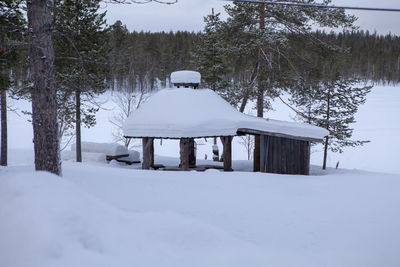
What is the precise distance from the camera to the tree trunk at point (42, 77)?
6934mm

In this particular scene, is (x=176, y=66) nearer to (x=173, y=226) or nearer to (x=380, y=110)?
(x=380, y=110)

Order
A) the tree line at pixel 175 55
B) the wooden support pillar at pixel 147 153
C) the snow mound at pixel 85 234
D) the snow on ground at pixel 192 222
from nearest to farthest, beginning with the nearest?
the snow mound at pixel 85 234
the snow on ground at pixel 192 222
the wooden support pillar at pixel 147 153
the tree line at pixel 175 55

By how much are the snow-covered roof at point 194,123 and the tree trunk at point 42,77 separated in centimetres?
677

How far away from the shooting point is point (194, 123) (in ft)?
44.6

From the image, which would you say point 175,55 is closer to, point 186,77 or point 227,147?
point 186,77

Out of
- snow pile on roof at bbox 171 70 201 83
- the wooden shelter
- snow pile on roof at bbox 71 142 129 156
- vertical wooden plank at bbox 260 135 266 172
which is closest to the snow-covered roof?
the wooden shelter

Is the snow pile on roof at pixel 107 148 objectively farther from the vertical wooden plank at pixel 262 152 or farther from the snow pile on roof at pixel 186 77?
the vertical wooden plank at pixel 262 152

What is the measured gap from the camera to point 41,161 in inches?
289

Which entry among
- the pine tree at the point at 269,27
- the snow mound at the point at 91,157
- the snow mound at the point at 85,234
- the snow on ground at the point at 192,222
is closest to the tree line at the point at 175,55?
the snow mound at the point at 91,157

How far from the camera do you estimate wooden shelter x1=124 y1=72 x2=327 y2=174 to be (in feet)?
44.9

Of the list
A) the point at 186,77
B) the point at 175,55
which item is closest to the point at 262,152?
the point at 186,77

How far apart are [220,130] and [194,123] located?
3.84ft

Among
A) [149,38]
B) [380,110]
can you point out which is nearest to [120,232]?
[380,110]

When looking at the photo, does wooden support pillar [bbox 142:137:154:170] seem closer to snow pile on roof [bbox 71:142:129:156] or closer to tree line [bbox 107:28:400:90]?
snow pile on roof [bbox 71:142:129:156]
